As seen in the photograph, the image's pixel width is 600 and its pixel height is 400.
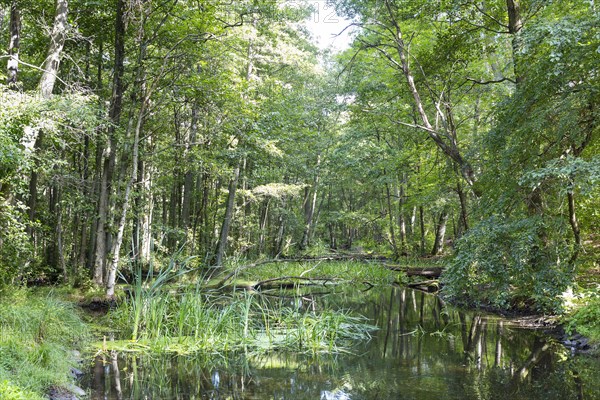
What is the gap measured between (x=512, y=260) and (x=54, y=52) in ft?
29.4

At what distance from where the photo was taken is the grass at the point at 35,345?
3892mm

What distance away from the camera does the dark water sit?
4793mm

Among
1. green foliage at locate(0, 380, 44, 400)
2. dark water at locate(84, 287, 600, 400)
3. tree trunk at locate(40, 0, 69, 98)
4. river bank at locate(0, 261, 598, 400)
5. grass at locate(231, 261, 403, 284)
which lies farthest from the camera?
grass at locate(231, 261, 403, 284)

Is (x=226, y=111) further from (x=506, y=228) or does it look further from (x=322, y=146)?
(x=322, y=146)

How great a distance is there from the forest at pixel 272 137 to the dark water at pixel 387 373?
70 centimetres

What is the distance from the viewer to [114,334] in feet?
22.9

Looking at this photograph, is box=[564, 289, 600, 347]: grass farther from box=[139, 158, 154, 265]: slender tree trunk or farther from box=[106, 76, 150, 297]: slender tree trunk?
box=[139, 158, 154, 265]: slender tree trunk

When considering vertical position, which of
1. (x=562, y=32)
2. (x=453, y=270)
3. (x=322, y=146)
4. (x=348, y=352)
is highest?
(x=322, y=146)

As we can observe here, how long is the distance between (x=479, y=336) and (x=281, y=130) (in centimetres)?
914

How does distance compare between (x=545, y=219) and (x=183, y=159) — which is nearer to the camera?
(x=545, y=219)

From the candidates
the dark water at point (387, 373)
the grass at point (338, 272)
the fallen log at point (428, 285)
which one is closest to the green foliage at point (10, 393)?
the dark water at point (387, 373)

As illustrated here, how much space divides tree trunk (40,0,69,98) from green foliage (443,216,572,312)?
7926 mm

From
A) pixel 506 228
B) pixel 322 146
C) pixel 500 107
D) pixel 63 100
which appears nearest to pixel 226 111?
pixel 63 100

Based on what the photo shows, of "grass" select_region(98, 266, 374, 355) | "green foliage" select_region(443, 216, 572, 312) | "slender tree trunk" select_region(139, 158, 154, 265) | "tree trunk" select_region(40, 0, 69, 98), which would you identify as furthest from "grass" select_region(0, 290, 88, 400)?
"slender tree trunk" select_region(139, 158, 154, 265)
